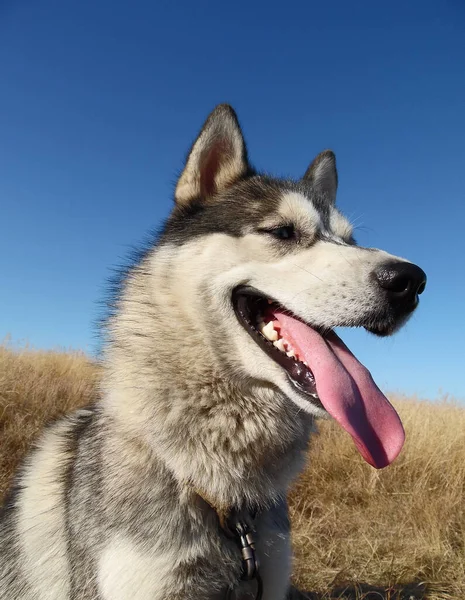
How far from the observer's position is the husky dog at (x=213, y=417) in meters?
1.85

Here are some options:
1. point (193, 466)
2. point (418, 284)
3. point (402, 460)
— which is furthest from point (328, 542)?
point (418, 284)

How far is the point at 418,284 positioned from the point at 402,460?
14.0 ft

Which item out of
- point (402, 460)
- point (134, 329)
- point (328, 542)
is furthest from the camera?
point (402, 460)

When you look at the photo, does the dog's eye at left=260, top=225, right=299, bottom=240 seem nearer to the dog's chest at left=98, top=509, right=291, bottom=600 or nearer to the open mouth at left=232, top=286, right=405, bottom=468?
the open mouth at left=232, top=286, right=405, bottom=468

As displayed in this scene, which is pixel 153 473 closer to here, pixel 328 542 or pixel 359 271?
pixel 359 271

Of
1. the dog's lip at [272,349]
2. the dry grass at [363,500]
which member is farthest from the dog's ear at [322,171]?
the dry grass at [363,500]

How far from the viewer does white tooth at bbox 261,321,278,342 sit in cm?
211

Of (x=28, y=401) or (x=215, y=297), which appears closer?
(x=215, y=297)

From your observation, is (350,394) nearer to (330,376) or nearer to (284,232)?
(330,376)

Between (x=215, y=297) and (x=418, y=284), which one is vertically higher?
(x=215, y=297)

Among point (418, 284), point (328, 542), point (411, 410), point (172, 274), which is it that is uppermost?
point (172, 274)

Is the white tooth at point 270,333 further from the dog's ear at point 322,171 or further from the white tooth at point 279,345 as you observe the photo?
the dog's ear at point 322,171

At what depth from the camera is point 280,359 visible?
2039 millimetres

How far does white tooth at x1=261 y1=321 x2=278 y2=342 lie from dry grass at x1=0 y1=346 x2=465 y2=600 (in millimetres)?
1155
